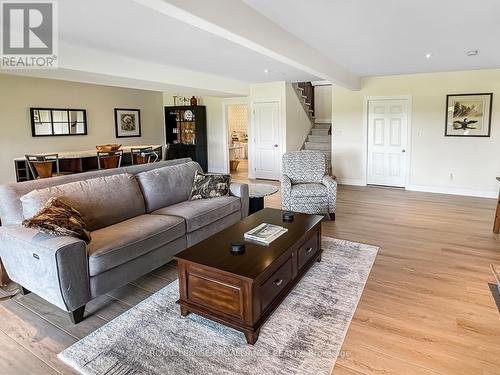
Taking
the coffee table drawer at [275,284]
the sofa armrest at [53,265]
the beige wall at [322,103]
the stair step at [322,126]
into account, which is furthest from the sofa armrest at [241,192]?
the beige wall at [322,103]

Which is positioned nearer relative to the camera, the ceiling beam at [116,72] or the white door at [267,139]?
the ceiling beam at [116,72]

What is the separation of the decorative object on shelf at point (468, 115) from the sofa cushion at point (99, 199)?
18.8ft

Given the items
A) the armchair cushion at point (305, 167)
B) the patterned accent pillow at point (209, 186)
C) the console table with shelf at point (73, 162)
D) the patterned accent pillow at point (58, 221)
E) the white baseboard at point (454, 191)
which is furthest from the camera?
the white baseboard at point (454, 191)

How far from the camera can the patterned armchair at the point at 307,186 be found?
185 inches

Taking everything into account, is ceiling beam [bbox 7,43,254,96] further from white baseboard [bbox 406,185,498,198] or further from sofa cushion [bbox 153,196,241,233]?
white baseboard [bbox 406,185,498,198]

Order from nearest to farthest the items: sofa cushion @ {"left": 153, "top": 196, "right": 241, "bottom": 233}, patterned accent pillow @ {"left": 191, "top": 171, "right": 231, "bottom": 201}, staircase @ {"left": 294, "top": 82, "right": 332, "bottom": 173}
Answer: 1. sofa cushion @ {"left": 153, "top": 196, "right": 241, "bottom": 233}
2. patterned accent pillow @ {"left": 191, "top": 171, "right": 231, "bottom": 201}
3. staircase @ {"left": 294, "top": 82, "right": 332, "bottom": 173}

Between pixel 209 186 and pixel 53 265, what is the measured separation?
2083 millimetres

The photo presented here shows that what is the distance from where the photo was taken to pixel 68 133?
7387 mm

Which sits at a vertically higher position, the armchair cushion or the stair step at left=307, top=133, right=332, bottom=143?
the stair step at left=307, top=133, right=332, bottom=143

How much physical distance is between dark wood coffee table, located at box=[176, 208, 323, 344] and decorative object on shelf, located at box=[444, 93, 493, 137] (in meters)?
5.04

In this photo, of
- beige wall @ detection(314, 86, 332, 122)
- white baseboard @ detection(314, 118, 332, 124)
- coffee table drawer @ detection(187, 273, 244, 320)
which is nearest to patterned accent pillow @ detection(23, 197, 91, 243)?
coffee table drawer @ detection(187, 273, 244, 320)

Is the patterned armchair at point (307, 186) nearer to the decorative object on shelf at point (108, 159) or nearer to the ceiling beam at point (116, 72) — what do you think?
the ceiling beam at point (116, 72)

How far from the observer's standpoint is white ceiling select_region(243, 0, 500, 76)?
2.78 metres

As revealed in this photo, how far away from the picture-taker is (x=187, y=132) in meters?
9.51
